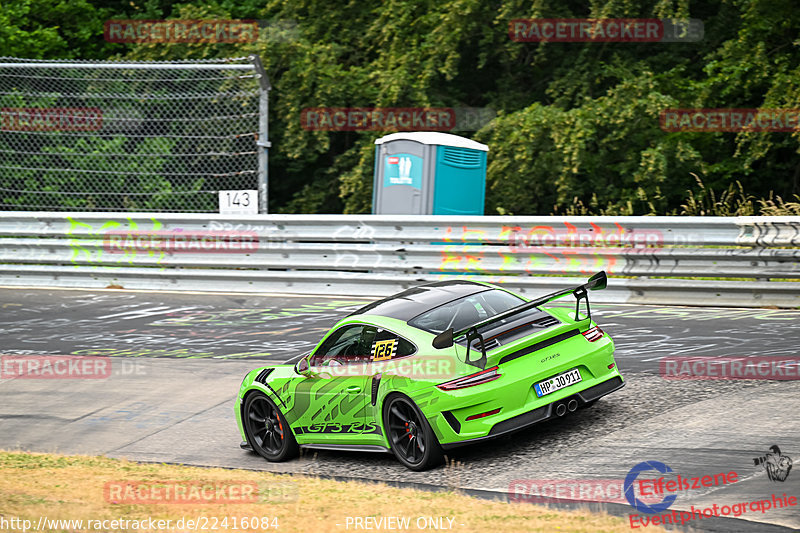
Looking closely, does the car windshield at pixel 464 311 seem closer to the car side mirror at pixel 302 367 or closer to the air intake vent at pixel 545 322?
the air intake vent at pixel 545 322

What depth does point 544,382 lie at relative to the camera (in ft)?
25.4

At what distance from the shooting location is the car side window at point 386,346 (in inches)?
311

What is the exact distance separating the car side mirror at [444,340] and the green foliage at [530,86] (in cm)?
1025

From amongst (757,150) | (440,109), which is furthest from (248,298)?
(757,150)

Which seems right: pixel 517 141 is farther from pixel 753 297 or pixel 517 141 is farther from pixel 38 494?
pixel 38 494

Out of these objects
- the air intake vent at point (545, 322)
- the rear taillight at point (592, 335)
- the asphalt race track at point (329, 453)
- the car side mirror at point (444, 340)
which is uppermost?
the car side mirror at point (444, 340)

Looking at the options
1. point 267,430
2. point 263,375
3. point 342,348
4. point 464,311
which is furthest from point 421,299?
point 267,430

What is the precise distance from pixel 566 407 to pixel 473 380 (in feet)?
2.69

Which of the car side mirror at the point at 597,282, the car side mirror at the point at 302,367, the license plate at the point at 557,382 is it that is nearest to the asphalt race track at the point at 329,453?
the license plate at the point at 557,382

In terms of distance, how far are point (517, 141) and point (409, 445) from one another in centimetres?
1253

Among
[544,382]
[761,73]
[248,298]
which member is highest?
[761,73]

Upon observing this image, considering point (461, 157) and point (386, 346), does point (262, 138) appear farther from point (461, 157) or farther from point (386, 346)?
point (386, 346)

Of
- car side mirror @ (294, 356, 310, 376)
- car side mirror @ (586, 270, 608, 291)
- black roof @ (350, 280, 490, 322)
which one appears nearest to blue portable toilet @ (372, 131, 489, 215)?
black roof @ (350, 280, 490, 322)

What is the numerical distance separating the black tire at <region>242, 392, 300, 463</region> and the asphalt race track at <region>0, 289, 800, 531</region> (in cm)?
16
